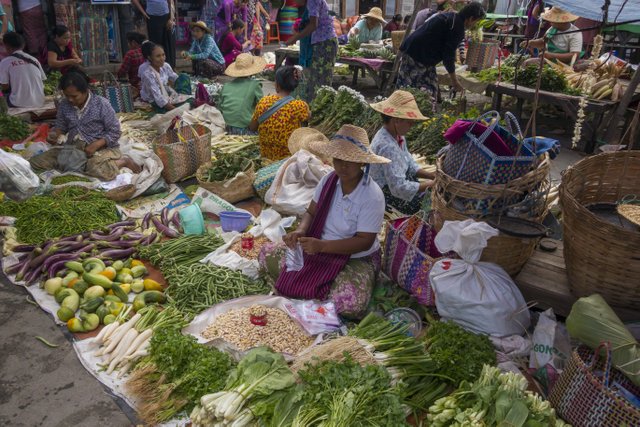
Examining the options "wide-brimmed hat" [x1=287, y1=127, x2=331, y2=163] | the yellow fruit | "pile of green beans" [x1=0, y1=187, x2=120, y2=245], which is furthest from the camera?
"wide-brimmed hat" [x1=287, y1=127, x2=331, y2=163]

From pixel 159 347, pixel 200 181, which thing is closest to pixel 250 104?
pixel 200 181

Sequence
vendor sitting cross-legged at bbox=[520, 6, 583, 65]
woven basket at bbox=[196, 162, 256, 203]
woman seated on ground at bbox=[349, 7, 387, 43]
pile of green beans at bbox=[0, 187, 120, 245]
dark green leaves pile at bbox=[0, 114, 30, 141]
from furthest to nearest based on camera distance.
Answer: woman seated on ground at bbox=[349, 7, 387, 43]
vendor sitting cross-legged at bbox=[520, 6, 583, 65]
dark green leaves pile at bbox=[0, 114, 30, 141]
woven basket at bbox=[196, 162, 256, 203]
pile of green beans at bbox=[0, 187, 120, 245]

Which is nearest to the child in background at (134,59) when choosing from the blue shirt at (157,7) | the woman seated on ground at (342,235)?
the blue shirt at (157,7)

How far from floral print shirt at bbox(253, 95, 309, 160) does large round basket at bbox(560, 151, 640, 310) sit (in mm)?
2976

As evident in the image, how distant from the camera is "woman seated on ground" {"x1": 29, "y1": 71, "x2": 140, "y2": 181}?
5133mm

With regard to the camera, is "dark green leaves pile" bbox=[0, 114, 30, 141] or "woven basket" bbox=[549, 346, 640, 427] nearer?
"woven basket" bbox=[549, 346, 640, 427]

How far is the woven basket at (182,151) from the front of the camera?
17.2 feet

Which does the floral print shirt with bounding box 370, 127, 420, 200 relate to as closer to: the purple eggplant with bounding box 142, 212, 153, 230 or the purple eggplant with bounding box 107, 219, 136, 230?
the purple eggplant with bounding box 142, 212, 153, 230

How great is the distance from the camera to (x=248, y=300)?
10.8ft

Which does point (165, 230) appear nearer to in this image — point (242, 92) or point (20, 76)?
point (242, 92)

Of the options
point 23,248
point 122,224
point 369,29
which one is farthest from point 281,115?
point 369,29

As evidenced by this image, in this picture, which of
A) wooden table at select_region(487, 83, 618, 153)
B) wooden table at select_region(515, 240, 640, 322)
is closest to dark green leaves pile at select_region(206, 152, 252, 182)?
wooden table at select_region(515, 240, 640, 322)

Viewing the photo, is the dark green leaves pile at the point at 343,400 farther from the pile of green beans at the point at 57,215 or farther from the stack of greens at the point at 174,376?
the pile of green beans at the point at 57,215

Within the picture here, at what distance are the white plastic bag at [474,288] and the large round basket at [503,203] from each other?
15cm
